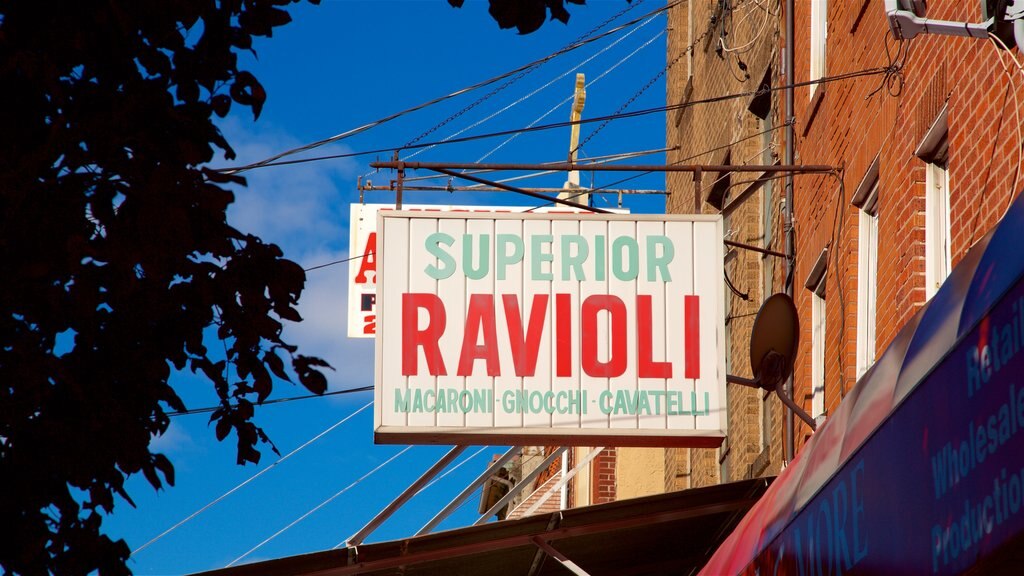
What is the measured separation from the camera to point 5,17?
4.98 m

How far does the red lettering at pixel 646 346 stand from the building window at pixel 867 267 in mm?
1357

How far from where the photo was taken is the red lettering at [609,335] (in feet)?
34.9

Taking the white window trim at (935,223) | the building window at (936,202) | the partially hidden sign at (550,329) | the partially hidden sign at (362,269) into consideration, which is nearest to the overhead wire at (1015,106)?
the building window at (936,202)

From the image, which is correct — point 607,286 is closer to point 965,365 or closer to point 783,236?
point 783,236

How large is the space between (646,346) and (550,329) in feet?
2.14

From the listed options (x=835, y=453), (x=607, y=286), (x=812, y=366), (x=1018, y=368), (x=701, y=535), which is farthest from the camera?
(x=812, y=366)

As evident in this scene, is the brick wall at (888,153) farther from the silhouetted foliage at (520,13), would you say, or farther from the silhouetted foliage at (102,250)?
the silhouetted foliage at (102,250)

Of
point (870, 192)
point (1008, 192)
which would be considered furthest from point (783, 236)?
point (1008, 192)

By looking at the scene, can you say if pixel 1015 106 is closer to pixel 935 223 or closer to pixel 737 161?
pixel 935 223

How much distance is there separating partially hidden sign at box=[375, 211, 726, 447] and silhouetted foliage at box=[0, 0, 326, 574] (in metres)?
5.06

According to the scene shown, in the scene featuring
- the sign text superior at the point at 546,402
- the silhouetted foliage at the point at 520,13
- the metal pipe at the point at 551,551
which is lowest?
the metal pipe at the point at 551,551

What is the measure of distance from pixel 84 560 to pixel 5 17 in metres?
1.75

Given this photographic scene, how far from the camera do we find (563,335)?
35.2 ft

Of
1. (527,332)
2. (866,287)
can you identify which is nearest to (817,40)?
(866,287)
